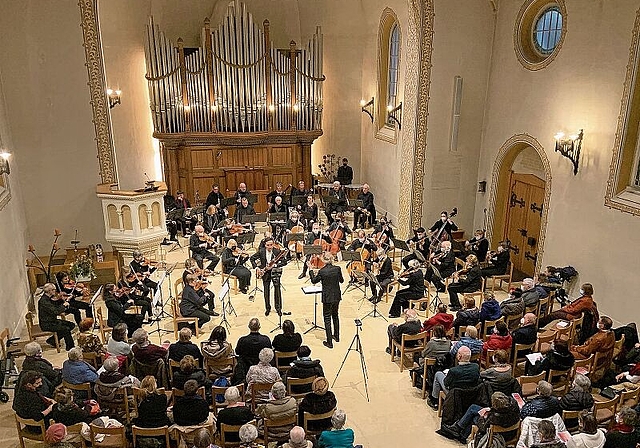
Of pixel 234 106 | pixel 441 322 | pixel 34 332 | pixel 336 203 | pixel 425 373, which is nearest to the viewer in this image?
pixel 425 373

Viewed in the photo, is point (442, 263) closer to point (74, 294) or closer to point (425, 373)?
point (425, 373)

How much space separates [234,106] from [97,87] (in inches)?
189

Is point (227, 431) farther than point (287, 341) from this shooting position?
No

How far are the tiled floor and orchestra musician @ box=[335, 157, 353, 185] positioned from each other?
595 cm

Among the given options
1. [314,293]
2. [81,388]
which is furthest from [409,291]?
[81,388]

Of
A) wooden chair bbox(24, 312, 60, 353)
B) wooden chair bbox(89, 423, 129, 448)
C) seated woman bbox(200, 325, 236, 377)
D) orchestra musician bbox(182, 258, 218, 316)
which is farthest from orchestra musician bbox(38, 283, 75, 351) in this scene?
wooden chair bbox(89, 423, 129, 448)

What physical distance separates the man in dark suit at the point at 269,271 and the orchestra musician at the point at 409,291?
233 cm

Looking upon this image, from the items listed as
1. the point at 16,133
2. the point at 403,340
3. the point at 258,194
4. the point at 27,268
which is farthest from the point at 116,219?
the point at 403,340

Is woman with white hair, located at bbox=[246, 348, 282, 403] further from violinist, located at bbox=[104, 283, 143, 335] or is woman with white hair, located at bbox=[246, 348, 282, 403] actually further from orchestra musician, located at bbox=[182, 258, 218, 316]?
violinist, located at bbox=[104, 283, 143, 335]

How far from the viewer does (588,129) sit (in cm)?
1049

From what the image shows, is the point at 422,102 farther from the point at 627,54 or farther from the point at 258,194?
the point at 258,194

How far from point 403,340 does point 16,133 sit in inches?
375

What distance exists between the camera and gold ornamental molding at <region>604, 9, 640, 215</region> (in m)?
9.34

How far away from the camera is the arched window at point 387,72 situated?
622 inches
